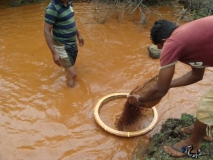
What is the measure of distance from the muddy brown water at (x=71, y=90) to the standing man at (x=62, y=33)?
484mm

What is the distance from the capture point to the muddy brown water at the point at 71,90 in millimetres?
3391

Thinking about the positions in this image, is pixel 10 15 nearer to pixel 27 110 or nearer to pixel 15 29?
pixel 15 29

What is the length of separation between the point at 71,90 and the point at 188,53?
2602mm

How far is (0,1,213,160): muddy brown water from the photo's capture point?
3.39m

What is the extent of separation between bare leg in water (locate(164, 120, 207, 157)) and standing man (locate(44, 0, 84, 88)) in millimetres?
2171

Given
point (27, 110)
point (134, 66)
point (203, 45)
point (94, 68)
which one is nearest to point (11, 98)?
point (27, 110)

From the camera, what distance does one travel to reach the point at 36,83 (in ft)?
14.9

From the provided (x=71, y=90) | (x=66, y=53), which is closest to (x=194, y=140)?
(x=71, y=90)

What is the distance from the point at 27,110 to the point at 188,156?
249cm

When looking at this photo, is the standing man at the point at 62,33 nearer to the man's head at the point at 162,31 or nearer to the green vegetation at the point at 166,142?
the green vegetation at the point at 166,142

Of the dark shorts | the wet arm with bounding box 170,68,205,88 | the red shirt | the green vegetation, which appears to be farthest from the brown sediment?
the dark shorts

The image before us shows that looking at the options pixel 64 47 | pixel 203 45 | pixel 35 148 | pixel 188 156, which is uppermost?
pixel 203 45

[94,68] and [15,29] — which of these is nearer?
[94,68]

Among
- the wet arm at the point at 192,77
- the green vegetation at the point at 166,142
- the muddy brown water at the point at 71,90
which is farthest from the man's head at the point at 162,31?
the muddy brown water at the point at 71,90
